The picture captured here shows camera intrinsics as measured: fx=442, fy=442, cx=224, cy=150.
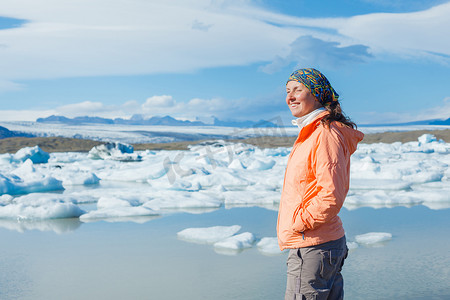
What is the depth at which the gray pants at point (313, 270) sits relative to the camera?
1385mm

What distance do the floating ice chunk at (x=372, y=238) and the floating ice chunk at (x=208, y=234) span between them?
1100 millimetres

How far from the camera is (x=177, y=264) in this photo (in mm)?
3100

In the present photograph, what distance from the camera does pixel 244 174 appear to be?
10086 mm

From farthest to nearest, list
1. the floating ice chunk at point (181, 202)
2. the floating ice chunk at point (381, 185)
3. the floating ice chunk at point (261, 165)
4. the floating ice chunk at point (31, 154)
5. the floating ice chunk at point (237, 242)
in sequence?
1. the floating ice chunk at point (31, 154)
2. the floating ice chunk at point (261, 165)
3. the floating ice chunk at point (381, 185)
4. the floating ice chunk at point (181, 202)
5. the floating ice chunk at point (237, 242)

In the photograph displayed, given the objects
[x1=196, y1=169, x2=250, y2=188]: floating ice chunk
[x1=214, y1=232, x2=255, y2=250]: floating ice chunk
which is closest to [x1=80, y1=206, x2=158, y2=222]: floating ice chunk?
[x1=214, y1=232, x2=255, y2=250]: floating ice chunk

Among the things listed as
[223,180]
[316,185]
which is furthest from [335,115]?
[223,180]

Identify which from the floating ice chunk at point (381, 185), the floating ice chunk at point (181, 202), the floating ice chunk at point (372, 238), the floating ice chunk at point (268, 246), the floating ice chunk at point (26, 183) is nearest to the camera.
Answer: the floating ice chunk at point (268, 246)

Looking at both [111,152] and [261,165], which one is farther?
[111,152]

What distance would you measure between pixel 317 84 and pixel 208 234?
108 inches

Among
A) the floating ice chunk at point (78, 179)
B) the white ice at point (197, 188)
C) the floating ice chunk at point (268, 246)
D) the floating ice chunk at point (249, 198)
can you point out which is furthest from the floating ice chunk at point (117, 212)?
the floating ice chunk at point (78, 179)

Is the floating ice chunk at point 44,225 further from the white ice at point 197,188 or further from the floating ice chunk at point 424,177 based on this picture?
the floating ice chunk at point 424,177

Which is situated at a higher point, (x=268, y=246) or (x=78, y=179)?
(x=268, y=246)

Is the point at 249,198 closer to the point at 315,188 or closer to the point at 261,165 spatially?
the point at 315,188

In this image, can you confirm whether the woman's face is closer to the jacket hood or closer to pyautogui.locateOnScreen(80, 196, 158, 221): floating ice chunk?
the jacket hood
